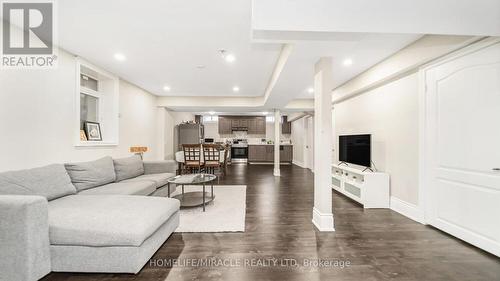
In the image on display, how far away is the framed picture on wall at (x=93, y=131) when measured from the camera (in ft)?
11.3

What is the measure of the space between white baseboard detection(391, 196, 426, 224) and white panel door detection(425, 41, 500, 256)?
107mm

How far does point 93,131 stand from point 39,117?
1.12 m

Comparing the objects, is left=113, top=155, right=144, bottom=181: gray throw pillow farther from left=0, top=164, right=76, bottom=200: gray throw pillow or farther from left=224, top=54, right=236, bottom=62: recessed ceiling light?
left=224, top=54, right=236, bottom=62: recessed ceiling light

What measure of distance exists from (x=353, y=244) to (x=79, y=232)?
8.60 ft

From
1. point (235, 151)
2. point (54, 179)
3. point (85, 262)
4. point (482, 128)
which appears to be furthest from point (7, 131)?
point (235, 151)

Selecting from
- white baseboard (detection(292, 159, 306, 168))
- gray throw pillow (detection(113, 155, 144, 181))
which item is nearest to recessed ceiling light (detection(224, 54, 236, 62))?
gray throw pillow (detection(113, 155, 144, 181))

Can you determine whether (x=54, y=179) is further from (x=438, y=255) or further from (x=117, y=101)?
(x=438, y=255)

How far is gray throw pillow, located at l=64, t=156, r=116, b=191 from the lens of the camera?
8.57 feet

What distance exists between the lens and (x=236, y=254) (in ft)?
6.42

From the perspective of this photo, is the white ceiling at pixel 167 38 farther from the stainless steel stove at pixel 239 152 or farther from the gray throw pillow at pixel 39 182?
the stainless steel stove at pixel 239 152

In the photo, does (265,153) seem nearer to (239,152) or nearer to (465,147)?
(239,152)

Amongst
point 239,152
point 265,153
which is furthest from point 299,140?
point 239,152

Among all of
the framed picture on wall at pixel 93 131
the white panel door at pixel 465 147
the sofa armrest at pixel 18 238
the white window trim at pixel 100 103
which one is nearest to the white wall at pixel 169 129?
the white window trim at pixel 100 103

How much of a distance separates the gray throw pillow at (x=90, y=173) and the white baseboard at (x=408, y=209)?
4590mm
